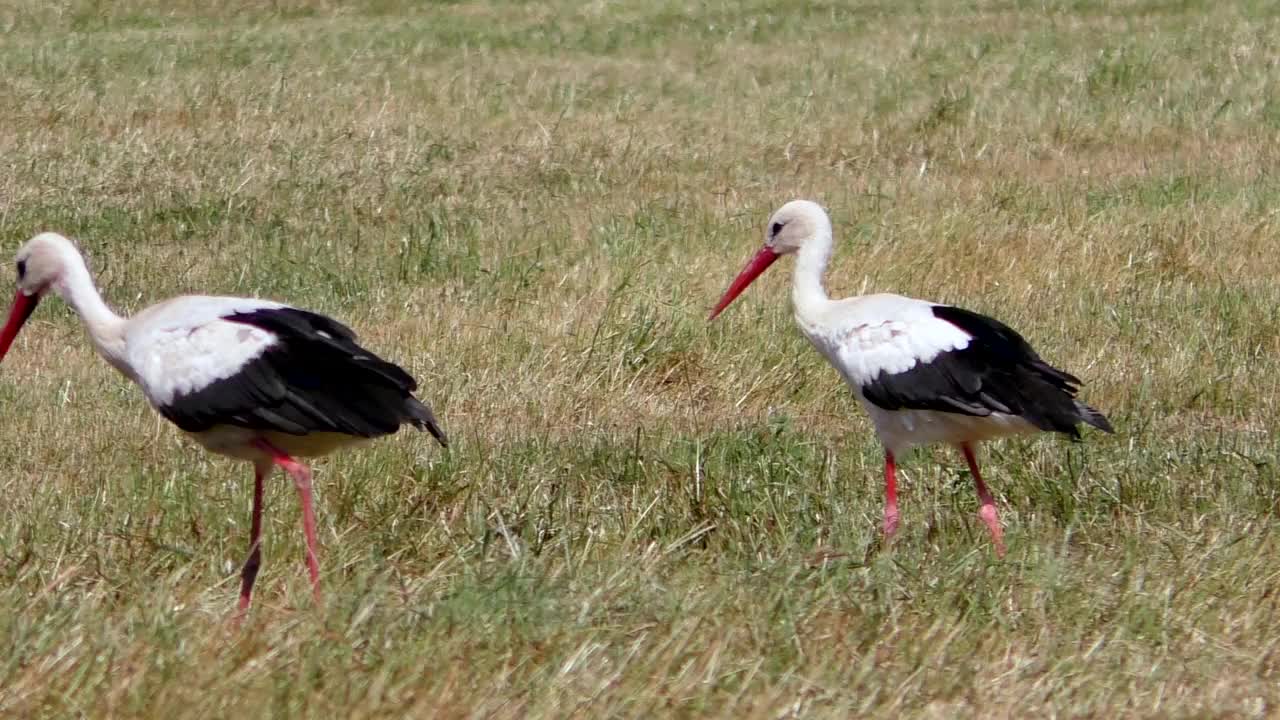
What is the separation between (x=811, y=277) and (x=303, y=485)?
2.10m

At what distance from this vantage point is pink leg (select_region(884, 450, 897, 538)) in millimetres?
5309

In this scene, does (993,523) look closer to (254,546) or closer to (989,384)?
(989,384)

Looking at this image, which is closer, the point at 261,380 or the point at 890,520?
the point at 261,380

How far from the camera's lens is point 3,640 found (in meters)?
3.74

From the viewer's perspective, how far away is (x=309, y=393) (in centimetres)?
485

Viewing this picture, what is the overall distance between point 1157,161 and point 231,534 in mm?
8624

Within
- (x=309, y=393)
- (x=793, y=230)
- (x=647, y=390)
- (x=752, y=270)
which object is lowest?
(x=647, y=390)

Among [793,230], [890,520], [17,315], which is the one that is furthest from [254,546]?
[793,230]

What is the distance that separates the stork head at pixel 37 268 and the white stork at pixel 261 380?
36 cm

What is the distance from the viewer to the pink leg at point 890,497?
209 inches

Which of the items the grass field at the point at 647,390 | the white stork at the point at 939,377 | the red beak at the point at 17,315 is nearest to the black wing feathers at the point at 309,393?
the grass field at the point at 647,390

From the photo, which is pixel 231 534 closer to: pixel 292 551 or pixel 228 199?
pixel 292 551

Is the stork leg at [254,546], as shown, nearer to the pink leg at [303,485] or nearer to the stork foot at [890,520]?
the pink leg at [303,485]

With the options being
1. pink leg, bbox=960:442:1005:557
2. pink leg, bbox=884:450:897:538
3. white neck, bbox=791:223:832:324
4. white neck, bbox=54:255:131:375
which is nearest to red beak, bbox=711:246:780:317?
white neck, bbox=791:223:832:324
